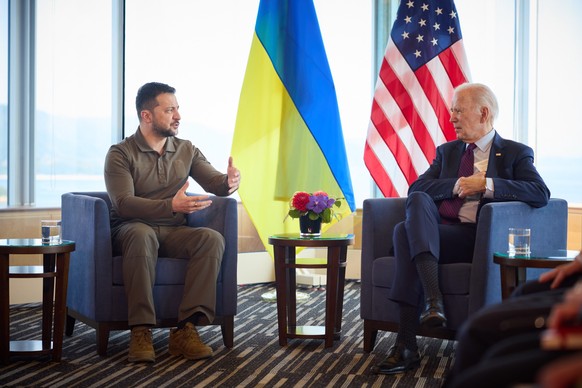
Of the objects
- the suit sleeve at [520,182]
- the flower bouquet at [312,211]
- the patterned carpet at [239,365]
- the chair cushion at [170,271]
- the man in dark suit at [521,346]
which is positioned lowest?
the patterned carpet at [239,365]

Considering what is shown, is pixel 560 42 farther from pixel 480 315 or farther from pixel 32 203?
pixel 480 315

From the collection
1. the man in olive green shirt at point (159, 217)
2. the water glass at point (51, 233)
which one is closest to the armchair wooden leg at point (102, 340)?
the man in olive green shirt at point (159, 217)

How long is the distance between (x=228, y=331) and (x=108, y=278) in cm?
61

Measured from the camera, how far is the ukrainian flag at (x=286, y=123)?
5293mm

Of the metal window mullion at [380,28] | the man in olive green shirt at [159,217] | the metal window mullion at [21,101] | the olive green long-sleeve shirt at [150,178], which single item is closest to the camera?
the man in olive green shirt at [159,217]

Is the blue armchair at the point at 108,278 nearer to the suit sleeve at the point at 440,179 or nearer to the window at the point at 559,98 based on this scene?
the suit sleeve at the point at 440,179

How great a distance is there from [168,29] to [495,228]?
3.24 m

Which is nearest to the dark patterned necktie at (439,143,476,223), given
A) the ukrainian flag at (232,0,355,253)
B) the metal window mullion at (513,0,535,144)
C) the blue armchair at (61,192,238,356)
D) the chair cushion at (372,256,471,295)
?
the chair cushion at (372,256,471,295)

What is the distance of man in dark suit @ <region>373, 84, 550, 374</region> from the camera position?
339 centimetres

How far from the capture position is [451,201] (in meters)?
3.85

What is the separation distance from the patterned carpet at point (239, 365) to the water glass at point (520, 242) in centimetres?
58

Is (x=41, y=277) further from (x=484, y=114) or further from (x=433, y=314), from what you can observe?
(x=484, y=114)

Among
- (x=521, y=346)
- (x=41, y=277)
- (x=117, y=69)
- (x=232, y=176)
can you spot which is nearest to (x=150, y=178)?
(x=232, y=176)

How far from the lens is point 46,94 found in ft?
17.4
